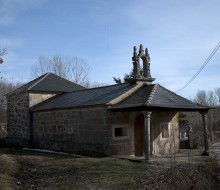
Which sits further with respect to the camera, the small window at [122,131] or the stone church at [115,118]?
the small window at [122,131]

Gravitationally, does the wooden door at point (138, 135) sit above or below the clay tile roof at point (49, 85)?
below

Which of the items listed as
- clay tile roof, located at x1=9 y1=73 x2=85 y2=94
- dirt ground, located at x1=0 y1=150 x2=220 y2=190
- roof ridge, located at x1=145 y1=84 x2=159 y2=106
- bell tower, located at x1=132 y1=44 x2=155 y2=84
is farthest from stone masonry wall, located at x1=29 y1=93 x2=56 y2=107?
dirt ground, located at x1=0 y1=150 x2=220 y2=190

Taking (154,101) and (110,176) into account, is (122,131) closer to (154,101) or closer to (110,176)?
(154,101)

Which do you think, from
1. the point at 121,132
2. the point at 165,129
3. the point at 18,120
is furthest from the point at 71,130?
the point at 18,120

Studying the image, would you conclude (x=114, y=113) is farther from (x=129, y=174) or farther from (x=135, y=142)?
(x=129, y=174)

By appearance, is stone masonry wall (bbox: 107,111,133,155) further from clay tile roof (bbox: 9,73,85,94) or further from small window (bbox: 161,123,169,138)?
clay tile roof (bbox: 9,73,85,94)

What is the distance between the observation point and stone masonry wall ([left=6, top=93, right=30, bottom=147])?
23047 millimetres

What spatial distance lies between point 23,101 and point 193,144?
453 inches

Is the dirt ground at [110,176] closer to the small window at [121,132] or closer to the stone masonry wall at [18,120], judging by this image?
the small window at [121,132]

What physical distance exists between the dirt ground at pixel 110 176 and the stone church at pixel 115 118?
91.1 inches

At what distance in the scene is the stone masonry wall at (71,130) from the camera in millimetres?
16859

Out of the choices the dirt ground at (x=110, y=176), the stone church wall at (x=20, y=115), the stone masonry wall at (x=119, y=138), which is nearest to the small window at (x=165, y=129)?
the stone masonry wall at (x=119, y=138)

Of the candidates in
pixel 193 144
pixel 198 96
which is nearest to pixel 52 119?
pixel 193 144

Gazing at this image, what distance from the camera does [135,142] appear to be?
57.5ft
